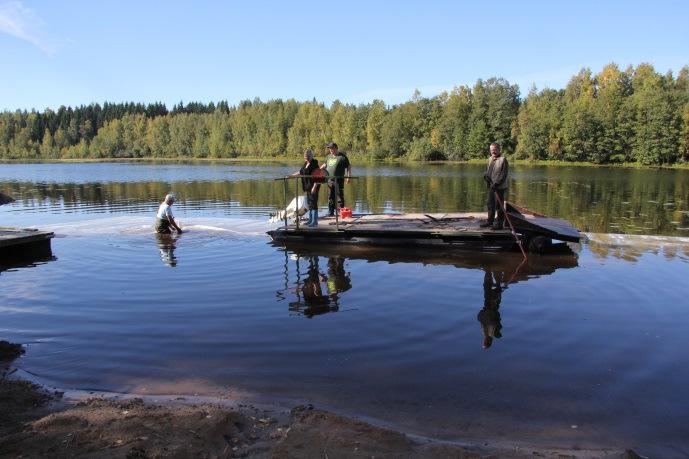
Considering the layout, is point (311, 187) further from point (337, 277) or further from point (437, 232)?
point (337, 277)

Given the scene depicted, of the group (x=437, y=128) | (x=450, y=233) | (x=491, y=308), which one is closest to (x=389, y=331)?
(x=491, y=308)

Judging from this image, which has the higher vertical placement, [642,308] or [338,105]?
[338,105]

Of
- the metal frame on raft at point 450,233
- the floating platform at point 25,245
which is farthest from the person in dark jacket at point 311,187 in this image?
the floating platform at point 25,245

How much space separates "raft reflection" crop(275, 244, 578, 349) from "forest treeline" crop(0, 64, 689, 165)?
7394 cm

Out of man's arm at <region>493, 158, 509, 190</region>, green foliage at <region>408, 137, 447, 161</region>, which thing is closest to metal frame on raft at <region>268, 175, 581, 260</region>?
man's arm at <region>493, 158, 509, 190</region>

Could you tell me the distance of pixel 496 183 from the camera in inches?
521

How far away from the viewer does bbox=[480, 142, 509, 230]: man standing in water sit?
43.3ft

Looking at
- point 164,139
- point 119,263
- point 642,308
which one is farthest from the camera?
point 164,139

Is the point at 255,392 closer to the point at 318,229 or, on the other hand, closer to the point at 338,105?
the point at 318,229

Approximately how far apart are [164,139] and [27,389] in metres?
166

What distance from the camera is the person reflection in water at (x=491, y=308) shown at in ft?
25.4

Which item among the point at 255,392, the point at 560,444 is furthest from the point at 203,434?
the point at 560,444

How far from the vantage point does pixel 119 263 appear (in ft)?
42.3

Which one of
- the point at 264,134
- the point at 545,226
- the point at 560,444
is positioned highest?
the point at 264,134
